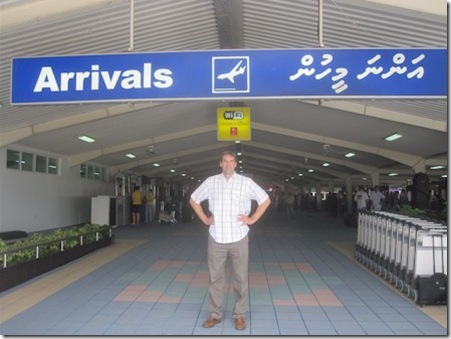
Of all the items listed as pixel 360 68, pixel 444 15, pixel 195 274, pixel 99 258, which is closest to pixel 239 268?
pixel 360 68

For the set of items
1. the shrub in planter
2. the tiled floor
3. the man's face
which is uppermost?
the man's face

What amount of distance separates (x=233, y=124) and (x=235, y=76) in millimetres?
7798

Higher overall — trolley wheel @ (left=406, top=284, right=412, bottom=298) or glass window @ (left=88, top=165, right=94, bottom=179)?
glass window @ (left=88, top=165, right=94, bottom=179)

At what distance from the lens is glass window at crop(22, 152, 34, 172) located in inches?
510

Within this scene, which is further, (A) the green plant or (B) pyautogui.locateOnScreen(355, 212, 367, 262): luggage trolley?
(B) pyautogui.locateOnScreen(355, 212, 367, 262): luggage trolley

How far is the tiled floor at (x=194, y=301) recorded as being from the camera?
455 cm

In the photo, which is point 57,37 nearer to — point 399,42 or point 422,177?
point 399,42

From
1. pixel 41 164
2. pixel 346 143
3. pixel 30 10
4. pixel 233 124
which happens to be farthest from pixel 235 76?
pixel 346 143

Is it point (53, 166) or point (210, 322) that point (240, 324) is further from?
point (53, 166)

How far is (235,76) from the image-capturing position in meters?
4.11

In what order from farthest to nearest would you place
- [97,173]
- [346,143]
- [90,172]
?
1. [97,173]
2. [90,172]
3. [346,143]

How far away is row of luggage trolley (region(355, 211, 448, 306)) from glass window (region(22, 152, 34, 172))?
10277mm

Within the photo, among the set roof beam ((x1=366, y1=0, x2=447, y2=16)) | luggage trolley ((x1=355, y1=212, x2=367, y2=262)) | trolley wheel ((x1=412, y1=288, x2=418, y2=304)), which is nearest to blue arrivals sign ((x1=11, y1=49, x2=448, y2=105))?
roof beam ((x1=366, y1=0, x2=447, y2=16))

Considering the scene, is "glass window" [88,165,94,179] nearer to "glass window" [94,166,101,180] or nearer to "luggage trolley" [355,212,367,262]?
"glass window" [94,166,101,180]
